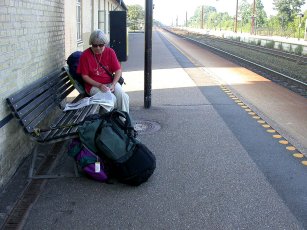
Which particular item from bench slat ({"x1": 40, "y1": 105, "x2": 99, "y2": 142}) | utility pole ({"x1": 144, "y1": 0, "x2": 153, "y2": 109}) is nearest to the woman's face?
bench slat ({"x1": 40, "y1": 105, "x2": 99, "y2": 142})

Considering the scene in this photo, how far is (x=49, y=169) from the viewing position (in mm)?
4539

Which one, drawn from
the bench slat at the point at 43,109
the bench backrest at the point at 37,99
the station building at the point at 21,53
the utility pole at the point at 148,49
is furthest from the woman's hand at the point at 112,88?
the utility pole at the point at 148,49

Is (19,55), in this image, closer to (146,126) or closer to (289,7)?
(146,126)

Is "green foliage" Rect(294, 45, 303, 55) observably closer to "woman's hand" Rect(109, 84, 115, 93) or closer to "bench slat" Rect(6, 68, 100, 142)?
"woman's hand" Rect(109, 84, 115, 93)

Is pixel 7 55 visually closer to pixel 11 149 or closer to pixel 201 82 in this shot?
pixel 11 149

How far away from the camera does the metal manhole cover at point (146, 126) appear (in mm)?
6117

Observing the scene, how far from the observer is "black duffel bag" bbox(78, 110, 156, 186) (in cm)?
398

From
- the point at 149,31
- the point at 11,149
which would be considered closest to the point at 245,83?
the point at 149,31

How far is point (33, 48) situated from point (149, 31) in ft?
9.14

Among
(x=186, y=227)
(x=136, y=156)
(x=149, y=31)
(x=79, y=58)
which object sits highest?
(x=149, y=31)

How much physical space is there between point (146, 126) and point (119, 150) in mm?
2415

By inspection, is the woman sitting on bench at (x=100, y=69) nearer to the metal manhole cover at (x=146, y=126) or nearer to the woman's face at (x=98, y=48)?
the woman's face at (x=98, y=48)

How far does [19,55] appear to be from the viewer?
439cm

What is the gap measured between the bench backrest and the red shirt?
1.43 ft
